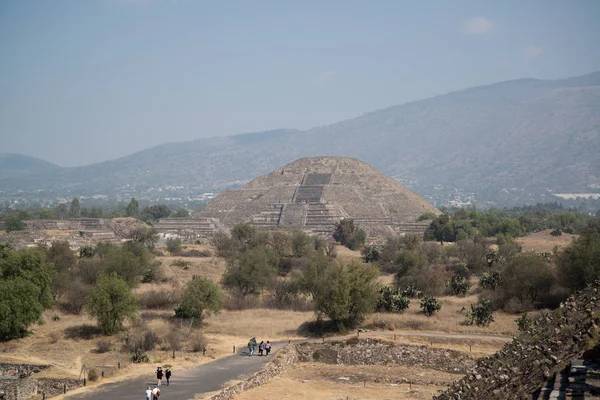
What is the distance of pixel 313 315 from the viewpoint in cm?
4712

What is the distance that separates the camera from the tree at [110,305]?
41.4m

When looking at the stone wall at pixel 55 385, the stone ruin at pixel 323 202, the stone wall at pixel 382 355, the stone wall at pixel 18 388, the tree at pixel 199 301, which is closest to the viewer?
the stone wall at pixel 18 388

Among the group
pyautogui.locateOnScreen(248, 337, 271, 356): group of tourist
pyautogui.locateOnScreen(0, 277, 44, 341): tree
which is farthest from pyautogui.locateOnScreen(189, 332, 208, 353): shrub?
pyautogui.locateOnScreen(0, 277, 44, 341): tree

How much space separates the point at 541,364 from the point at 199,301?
2808cm

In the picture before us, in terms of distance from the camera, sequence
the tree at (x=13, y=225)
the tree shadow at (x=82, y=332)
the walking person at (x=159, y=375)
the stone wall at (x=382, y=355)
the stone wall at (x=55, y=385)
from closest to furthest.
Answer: the walking person at (x=159, y=375) → the stone wall at (x=55, y=385) → the stone wall at (x=382, y=355) → the tree shadow at (x=82, y=332) → the tree at (x=13, y=225)

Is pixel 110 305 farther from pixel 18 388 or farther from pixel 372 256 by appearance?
pixel 372 256

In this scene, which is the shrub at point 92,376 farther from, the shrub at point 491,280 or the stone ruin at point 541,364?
the shrub at point 491,280

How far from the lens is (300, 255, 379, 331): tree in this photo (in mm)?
43219

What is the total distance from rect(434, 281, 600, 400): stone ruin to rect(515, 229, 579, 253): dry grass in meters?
54.3

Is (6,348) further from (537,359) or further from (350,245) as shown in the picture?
(350,245)

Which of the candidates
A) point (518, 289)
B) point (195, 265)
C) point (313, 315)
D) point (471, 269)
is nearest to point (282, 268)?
point (195, 265)

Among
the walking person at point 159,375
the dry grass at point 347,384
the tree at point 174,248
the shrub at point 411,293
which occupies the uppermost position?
the tree at point 174,248

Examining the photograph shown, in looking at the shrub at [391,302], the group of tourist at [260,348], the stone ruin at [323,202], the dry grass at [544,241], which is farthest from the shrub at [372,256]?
the group of tourist at [260,348]

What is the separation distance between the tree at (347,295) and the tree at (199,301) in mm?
5711
